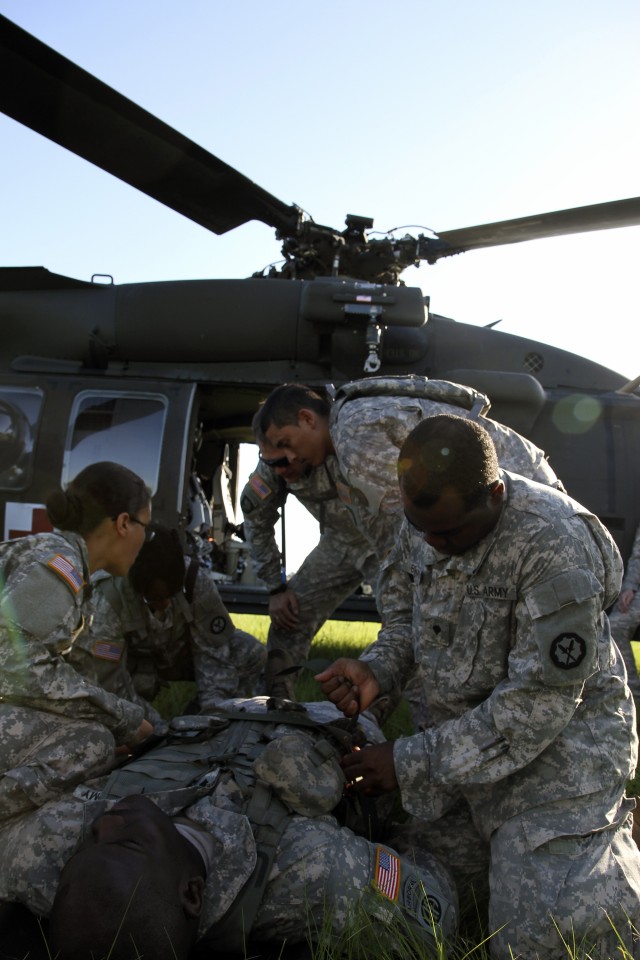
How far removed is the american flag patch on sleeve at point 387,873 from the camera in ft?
6.76

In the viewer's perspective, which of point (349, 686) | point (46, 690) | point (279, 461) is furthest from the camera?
point (279, 461)

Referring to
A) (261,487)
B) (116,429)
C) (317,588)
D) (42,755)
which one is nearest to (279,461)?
(261,487)

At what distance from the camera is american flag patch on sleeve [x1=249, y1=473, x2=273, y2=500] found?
4.60 meters

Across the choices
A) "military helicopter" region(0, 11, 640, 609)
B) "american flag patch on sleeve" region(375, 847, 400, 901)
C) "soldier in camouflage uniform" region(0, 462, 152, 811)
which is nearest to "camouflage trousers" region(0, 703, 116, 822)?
"soldier in camouflage uniform" region(0, 462, 152, 811)

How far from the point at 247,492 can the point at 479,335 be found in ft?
6.70

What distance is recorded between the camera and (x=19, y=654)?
2.46 meters

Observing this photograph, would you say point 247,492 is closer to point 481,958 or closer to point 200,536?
point 200,536

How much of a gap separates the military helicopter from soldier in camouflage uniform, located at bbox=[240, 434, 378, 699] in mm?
839

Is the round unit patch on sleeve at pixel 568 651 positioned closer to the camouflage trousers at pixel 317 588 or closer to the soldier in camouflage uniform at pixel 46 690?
the soldier in camouflage uniform at pixel 46 690

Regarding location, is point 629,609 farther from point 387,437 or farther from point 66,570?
point 66,570

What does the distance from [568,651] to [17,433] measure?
4.28 m

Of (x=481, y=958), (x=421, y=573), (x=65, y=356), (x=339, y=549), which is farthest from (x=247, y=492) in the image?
(x=481, y=958)

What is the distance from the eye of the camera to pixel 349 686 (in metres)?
2.62

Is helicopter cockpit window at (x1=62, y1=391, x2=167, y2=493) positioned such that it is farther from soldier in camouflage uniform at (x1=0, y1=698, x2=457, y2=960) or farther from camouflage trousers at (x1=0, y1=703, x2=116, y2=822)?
soldier in camouflage uniform at (x1=0, y1=698, x2=457, y2=960)
